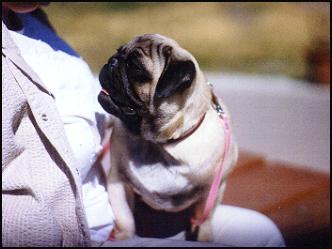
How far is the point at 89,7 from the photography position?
2293 millimetres

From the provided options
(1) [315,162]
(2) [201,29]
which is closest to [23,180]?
(1) [315,162]

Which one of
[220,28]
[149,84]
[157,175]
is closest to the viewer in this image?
[149,84]

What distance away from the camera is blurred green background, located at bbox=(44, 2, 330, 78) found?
80.8 inches

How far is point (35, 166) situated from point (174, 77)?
0.32m

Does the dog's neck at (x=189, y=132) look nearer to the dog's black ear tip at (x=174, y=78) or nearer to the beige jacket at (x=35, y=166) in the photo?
the dog's black ear tip at (x=174, y=78)

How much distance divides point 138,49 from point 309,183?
2.95 feet

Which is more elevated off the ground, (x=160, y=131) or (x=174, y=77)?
(x=174, y=77)

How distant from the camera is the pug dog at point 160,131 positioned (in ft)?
3.34

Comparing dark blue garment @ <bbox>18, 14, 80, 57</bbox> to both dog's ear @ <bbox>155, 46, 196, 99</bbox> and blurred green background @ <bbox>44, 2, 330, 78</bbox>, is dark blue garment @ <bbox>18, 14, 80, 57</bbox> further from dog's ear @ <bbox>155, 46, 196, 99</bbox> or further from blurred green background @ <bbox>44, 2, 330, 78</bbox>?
blurred green background @ <bbox>44, 2, 330, 78</bbox>

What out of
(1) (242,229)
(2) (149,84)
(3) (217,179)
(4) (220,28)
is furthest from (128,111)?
(4) (220,28)

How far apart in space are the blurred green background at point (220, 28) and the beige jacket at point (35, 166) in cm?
87

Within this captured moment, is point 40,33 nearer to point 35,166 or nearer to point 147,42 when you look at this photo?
point 147,42

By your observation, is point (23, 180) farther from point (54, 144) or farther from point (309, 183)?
point (309, 183)

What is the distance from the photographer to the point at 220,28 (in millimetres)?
2410
